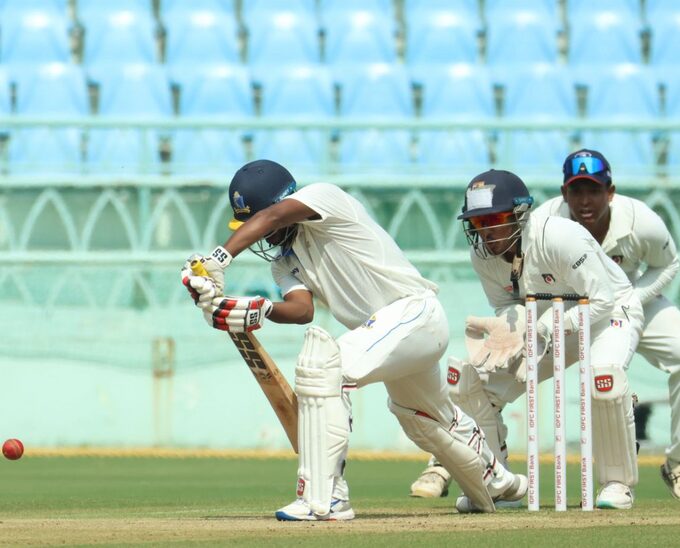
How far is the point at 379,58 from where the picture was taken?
13.3m

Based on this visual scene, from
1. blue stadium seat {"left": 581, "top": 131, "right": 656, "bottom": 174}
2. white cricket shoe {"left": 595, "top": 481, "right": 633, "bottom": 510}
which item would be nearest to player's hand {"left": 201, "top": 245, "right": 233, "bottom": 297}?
white cricket shoe {"left": 595, "top": 481, "right": 633, "bottom": 510}

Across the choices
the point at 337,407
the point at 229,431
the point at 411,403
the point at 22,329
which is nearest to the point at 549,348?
the point at 411,403

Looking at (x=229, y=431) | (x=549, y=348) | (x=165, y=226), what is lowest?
(x=229, y=431)

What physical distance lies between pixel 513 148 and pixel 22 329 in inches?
158

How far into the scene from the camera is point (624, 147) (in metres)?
10.9

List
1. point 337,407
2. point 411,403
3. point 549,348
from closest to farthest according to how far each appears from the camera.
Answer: point 337,407 → point 411,403 → point 549,348

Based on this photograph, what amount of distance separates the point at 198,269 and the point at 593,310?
1.71 meters

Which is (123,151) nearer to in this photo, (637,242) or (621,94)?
(621,94)

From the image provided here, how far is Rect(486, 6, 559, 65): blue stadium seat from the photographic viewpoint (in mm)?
13453

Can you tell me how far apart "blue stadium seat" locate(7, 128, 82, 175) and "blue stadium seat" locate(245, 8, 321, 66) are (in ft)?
8.36

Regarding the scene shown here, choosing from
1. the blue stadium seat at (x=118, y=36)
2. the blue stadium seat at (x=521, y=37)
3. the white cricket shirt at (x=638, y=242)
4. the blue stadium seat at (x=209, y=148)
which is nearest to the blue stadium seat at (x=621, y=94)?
the blue stadium seat at (x=521, y=37)

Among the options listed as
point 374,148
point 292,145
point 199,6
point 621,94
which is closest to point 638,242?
point 374,148

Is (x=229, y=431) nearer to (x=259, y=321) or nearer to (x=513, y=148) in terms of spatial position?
(x=513, y=148)

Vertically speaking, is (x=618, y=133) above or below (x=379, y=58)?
below
